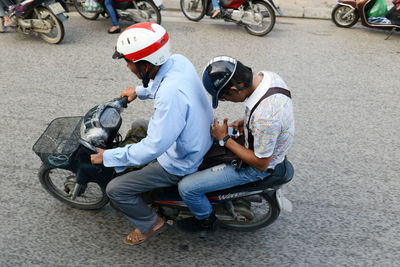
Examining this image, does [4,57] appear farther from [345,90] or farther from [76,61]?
[345,90]

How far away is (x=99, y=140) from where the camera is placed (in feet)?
8.38

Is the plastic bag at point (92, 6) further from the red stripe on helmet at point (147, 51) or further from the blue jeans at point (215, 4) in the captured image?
the red stripe on helmet at point (147, 51)

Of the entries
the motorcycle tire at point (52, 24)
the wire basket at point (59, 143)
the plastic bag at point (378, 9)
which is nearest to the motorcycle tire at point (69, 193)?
the wire basket at point (59, 143)

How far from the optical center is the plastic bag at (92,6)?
6871 millimetres

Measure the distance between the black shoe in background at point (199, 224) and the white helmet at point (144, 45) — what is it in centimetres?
117

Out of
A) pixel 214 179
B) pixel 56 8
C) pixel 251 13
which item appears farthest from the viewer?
pixel 251 13

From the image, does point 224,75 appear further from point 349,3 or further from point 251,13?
point 349,3

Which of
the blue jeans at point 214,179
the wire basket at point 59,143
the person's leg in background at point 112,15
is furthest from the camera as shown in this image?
the person's leg in background at point 112,15

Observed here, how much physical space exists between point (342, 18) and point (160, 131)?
623 cm

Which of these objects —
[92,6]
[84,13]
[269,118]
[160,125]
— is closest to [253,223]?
[269,118]

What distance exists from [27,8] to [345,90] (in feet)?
16.0

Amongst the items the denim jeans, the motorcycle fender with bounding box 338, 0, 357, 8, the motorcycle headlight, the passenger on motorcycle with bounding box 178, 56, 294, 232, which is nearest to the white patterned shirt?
the passenger on motorcycle with bounding box 178, 56, 294, 232

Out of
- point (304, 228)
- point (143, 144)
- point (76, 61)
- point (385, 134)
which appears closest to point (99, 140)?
point (143, 144)

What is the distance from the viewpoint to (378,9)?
688 centimetres
